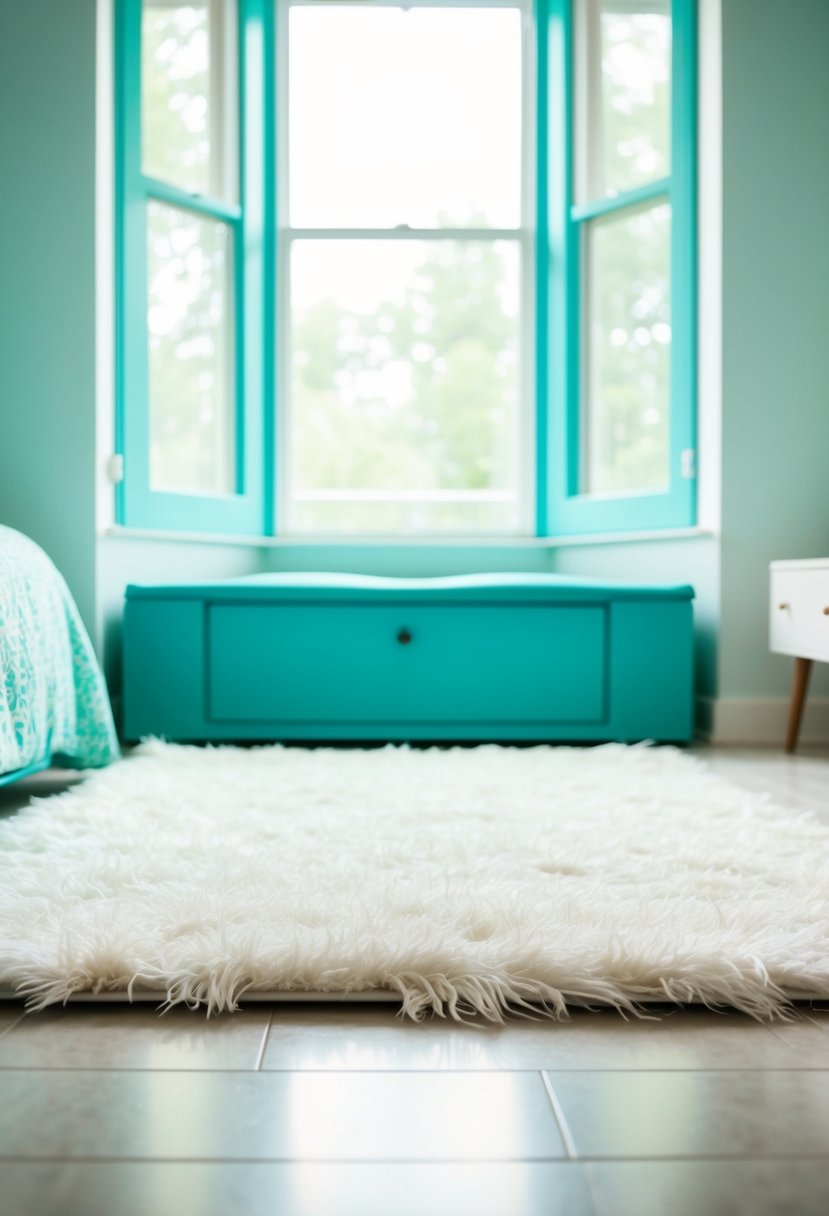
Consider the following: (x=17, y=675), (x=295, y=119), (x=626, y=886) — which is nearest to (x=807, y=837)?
(x=626, y=886)

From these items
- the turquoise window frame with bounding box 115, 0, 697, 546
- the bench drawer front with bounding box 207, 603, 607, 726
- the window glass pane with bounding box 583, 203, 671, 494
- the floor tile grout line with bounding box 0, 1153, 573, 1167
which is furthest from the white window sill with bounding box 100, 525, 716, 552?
the floor tile grout line with bounding box 0, 1153, 573, 1167

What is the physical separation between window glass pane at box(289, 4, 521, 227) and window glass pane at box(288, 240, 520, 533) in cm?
16

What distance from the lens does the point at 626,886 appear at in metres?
1.49

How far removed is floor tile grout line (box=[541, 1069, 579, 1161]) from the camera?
2.76 feet

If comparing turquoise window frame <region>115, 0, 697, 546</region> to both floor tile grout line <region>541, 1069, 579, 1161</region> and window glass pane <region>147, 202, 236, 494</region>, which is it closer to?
window glass pane <region>147, 202, 236, 494</region>

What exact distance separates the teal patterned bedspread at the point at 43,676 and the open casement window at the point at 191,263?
2.84 ft

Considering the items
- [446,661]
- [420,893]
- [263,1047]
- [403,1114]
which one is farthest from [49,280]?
[403,1114]

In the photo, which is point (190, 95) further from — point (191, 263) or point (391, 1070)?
point (391, 1070)

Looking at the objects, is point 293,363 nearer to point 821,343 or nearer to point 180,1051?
point 821,343

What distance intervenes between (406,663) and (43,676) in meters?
1.17

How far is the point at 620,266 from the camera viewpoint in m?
3.69

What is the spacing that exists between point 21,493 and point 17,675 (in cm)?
117

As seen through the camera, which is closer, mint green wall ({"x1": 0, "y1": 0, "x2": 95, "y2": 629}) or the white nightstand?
the white nightstand

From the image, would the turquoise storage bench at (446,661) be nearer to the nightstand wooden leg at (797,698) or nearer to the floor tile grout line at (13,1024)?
the nightstand wooden leg at (797,698)
